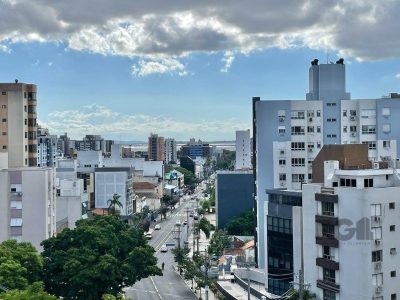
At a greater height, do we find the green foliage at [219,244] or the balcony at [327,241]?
the balcony at [327,241]

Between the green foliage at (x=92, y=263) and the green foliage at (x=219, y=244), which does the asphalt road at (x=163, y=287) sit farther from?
the green foliage at (x=92, y=263)

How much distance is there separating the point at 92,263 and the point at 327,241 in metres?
16.6

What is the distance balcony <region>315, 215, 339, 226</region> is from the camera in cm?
3719

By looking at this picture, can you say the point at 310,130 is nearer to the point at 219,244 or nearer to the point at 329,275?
the point at 219,244

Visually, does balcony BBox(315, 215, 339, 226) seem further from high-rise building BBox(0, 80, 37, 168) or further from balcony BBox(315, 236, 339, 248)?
high-rise building BBox(0, 80, 37, 168)

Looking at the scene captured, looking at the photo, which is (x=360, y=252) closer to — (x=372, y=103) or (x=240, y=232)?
(x=372, y=103)

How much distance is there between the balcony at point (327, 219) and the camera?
122 ft

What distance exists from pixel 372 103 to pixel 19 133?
35676mm

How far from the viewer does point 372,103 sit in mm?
61062

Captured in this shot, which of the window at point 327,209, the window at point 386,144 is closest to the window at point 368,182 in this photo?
the window at point 327,209

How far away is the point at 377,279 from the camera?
36.3 metres

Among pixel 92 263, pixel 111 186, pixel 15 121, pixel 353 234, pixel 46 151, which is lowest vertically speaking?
pixel 92 263

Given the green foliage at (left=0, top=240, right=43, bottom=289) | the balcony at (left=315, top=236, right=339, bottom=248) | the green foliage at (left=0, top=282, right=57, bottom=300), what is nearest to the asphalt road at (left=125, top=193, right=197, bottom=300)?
the green foliage at (left=0, top=240, right=43, bottom=289)

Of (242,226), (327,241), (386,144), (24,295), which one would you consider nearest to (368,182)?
(327,241)
